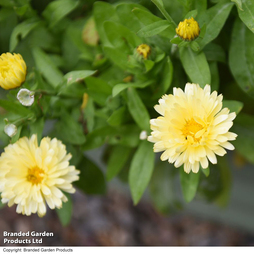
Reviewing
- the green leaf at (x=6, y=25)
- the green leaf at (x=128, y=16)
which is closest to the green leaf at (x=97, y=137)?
the green leaf at (x=128, y=16)

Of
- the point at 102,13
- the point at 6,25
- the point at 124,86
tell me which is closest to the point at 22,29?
the point at 6,25

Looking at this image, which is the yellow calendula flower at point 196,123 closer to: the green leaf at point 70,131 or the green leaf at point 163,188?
the green leaf at point 70,131

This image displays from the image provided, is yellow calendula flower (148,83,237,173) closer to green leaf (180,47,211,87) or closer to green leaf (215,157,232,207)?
green leaf (180,47,211,87)

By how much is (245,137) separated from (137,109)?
329mm

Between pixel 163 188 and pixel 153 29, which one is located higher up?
pixel 153 29

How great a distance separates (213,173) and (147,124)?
0.30 m

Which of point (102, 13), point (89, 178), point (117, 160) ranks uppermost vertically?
point (102, 13)

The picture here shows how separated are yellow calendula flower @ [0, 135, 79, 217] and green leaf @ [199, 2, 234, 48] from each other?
36 cm

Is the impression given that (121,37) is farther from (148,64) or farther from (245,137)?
(245,137)

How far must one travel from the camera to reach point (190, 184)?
669mm

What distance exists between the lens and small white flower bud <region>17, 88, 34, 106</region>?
61 centimetres

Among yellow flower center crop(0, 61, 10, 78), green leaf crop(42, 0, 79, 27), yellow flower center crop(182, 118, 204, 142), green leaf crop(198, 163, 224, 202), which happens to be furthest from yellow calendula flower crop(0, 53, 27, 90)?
green leaf crop(198, 163, 224, 202)

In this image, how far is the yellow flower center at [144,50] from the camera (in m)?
0.64

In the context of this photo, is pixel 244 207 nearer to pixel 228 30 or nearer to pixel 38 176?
pixel 228 30
